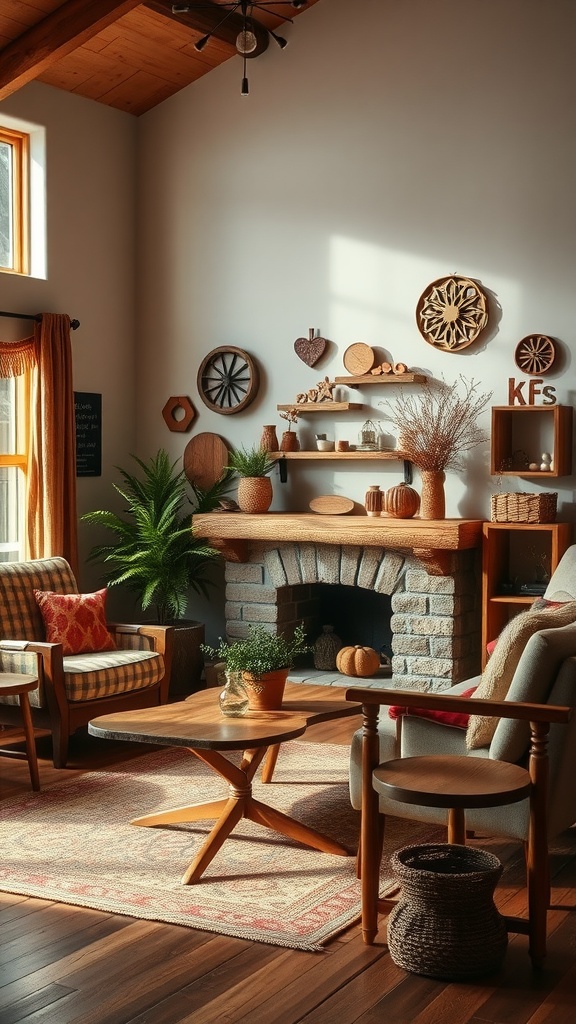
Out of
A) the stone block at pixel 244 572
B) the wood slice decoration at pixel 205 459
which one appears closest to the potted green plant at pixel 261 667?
the stone block at pixel 244 572

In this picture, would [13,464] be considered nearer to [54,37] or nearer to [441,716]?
[54,37]

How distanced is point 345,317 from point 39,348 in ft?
6.04

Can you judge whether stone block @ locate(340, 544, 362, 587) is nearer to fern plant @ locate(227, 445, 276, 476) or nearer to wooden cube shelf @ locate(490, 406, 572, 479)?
fern plant @ locate(227, 445, 276, 476)

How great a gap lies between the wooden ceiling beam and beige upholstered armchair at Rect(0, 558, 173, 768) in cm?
262

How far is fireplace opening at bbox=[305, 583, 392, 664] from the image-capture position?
7133 mm

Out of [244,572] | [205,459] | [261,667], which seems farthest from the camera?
[205,459]

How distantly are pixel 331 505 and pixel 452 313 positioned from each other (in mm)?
1347

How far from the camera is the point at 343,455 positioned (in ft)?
22.0

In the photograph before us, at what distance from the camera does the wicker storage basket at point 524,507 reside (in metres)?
6.01

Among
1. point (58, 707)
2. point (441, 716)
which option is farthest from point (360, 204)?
point (441, 716)

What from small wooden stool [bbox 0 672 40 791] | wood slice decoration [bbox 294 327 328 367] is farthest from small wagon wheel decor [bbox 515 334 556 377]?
small wooden stool [bbox 0 672 40 791]

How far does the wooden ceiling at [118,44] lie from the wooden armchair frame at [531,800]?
391 cm

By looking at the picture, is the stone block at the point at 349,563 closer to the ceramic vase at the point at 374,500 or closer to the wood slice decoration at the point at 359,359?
the ceramic vase at the point at 374,500

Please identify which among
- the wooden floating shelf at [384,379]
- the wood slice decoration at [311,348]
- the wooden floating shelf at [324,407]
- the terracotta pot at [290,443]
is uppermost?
the wood slice decoration at [311,348]
